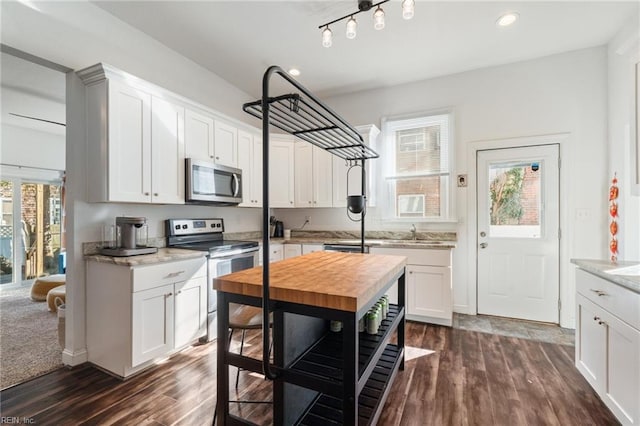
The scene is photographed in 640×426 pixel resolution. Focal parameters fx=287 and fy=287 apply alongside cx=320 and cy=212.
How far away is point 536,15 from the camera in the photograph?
8.38 ft

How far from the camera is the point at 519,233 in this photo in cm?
339

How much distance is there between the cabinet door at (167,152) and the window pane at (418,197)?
2686 millimetres

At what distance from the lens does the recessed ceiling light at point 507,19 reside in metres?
2.53

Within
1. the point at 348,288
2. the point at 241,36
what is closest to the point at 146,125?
the point at 241,36

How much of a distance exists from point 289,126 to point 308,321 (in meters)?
1.04

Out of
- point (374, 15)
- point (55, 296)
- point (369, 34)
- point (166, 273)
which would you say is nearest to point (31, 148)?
point (55, 296)

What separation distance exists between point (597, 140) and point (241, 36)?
3862 mm

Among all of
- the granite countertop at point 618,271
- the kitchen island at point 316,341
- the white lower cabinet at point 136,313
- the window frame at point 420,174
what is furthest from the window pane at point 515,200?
the white lower cabinet at point 136,313

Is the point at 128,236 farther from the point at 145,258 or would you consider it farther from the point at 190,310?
the point at 190,310

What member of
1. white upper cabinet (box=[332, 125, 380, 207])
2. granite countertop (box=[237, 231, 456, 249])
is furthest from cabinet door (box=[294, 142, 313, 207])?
granite countertop (box=[237, 231, 456, 249])

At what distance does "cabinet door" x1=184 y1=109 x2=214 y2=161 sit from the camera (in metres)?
2.87

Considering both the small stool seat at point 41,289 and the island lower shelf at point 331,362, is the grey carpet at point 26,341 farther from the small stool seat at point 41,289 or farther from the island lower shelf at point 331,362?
the island lower shelf at point 331,362

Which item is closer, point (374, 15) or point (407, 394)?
point (407, 394)

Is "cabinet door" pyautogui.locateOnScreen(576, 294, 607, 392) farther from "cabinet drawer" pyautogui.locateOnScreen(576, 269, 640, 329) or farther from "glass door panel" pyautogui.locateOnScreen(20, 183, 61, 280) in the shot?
"glass door panel" pyautogui.locateOnScreen(20, 183, 61, 280)
